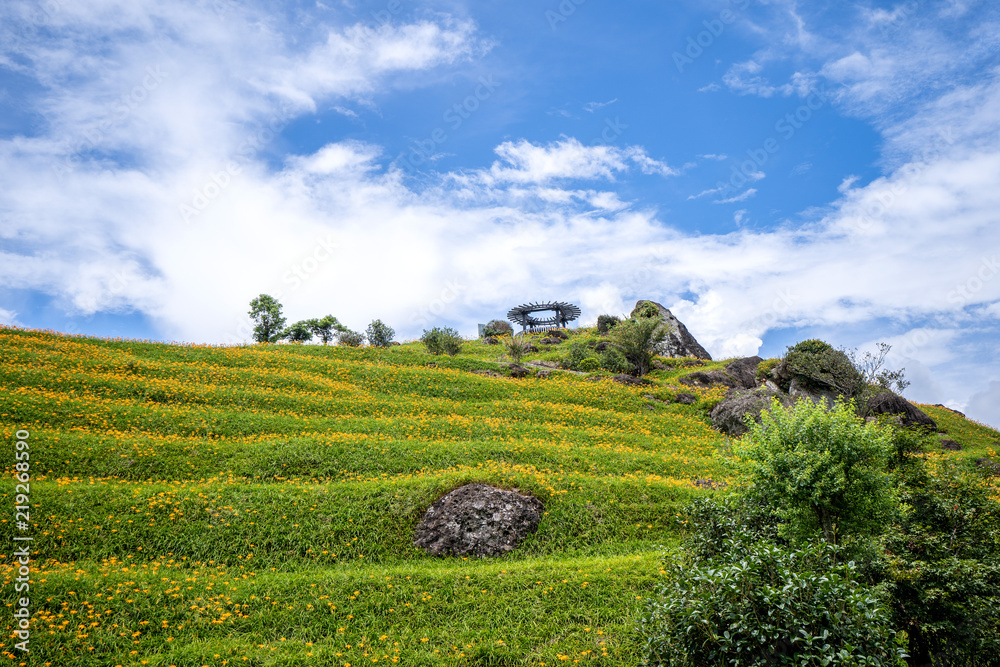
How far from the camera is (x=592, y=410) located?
131 feet

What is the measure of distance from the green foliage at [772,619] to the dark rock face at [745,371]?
47.8m

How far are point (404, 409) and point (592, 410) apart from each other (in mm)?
14493

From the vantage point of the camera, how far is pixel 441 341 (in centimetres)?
5934

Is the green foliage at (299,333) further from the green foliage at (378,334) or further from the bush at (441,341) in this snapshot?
the bush at (441,341)

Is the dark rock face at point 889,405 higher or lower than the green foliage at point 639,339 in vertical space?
lower

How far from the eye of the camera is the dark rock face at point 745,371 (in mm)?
54562

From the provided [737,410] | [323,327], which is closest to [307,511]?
[737,410]

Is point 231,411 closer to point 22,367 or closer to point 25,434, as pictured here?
point 25,434

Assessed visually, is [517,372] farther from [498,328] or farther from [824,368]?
[498,328]

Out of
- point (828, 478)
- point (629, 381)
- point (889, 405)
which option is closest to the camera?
point (828, 478)

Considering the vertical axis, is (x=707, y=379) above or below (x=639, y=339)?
below

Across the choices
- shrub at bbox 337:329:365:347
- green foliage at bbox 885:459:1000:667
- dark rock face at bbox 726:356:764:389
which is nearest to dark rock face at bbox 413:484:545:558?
green foliage at bbox 885:459:1000:667

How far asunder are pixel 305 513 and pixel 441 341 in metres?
39.1

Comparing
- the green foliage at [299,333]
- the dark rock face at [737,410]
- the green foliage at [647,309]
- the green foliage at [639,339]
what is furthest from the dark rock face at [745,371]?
the green foliage at [299,333]
